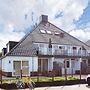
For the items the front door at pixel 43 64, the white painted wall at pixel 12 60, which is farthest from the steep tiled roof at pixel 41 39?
the front door at pixel 43 64

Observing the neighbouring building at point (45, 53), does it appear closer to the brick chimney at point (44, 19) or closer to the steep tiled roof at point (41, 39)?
the steep tiled roof at point (41, 39)

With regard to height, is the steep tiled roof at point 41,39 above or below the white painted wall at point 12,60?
above

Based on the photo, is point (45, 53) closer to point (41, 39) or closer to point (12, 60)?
point (41, 39)

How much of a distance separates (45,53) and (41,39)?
3.02 m

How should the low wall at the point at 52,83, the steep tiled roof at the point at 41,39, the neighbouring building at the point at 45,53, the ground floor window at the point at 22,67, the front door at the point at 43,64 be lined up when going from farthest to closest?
the front door at the point at 43,64
the steep tiled roof at the point at 41,39
the ground floor window at the point at 22,67
the neighbouring building at the point at 45,53
the low wall at the point at 52,83

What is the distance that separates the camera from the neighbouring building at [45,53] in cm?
3088

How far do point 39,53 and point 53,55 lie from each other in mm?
2274

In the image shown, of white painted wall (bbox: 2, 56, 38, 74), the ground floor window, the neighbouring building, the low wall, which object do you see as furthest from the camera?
the ground floor window

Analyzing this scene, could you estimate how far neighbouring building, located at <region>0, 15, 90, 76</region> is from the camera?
30.9m

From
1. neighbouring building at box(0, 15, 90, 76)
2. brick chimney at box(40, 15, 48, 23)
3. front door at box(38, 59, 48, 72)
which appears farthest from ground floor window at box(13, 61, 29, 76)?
brick chimney at box(40, 15, 48, 23)

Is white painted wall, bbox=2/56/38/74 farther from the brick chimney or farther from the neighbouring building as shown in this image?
the brick chimney

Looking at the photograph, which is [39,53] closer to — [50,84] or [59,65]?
[59,65]

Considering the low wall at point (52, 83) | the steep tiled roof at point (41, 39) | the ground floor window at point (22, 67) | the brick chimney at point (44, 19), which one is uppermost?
the brick chimney at point (44, 19)

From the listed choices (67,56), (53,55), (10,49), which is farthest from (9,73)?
(67,56)
